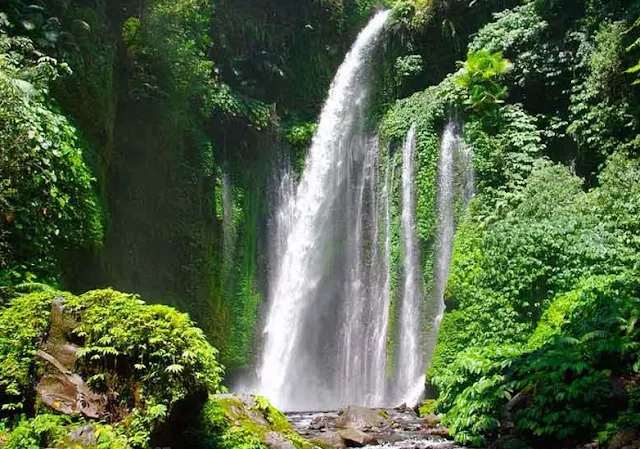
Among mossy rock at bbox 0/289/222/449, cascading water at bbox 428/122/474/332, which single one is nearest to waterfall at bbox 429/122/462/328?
cascading water at bbox 428/122/474/332

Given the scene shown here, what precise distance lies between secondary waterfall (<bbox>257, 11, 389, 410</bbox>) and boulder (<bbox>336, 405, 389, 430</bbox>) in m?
3.65

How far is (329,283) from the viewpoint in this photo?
1634 cm

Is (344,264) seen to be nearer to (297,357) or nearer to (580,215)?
(297,357)

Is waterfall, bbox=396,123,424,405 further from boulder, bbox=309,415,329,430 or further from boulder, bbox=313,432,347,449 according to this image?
boulder, bbox=313,432,347,449

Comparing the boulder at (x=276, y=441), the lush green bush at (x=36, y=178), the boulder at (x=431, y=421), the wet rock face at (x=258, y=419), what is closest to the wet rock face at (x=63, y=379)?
the wet rock face at (x=258, y=419)

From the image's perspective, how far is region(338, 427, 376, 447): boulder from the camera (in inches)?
335

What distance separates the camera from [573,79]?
48.3ft

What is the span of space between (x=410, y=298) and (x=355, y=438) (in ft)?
20.2

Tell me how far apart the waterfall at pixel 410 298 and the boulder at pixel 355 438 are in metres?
3.98

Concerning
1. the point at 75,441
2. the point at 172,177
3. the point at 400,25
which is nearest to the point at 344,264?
the point at 172,177

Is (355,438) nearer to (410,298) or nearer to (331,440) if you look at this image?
(331,440)

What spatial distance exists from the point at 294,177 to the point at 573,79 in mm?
8088

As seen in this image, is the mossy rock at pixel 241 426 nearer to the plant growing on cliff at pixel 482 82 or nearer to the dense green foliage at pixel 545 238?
the dense green foliage at pixel 545 238

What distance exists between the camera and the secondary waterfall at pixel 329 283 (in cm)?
1495
